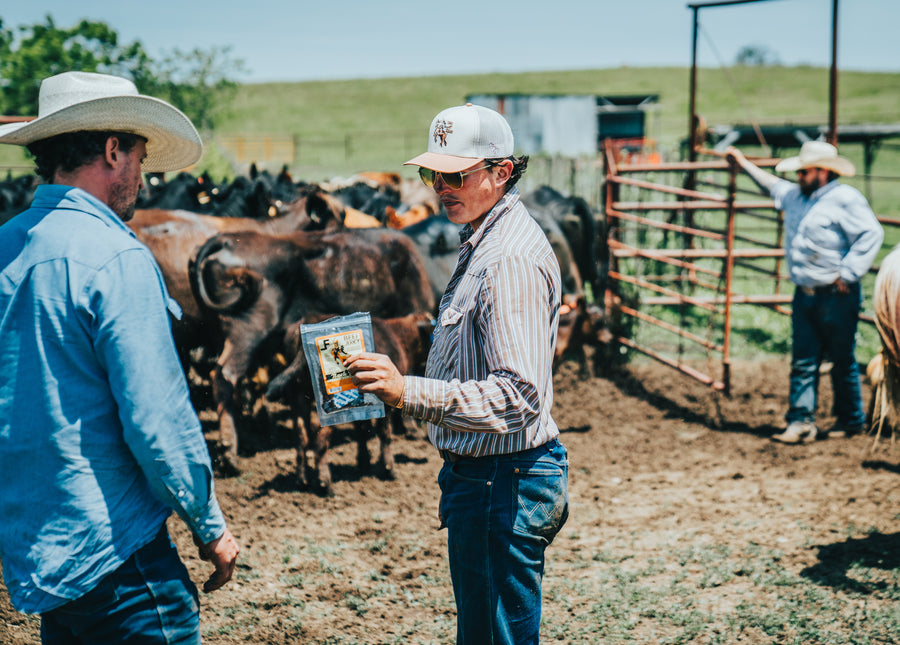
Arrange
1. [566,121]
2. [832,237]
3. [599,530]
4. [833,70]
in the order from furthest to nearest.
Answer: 1. [566,121]
2. [833,70]
3. [832,237]
4. [599,530]

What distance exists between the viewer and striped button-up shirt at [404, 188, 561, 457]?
7.12 ft

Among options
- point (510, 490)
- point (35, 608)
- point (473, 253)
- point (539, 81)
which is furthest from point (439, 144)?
point (539, 81)

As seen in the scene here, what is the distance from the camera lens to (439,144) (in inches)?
93.7

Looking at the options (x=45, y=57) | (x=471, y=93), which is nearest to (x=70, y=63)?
(x=45, y=57)

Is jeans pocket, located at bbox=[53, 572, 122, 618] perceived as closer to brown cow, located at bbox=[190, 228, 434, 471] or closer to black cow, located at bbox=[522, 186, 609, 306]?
brown cow, located at bbox=[190, 228, 434, 471]

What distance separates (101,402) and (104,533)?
0.32 m

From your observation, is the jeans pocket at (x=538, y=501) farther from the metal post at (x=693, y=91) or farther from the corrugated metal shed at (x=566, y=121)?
the corrugated metal shed at (x=566, y=121)

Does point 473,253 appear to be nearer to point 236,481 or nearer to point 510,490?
point 510,490

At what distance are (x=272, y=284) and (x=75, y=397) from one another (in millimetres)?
Result: 4902

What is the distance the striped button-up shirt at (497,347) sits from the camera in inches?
85.4

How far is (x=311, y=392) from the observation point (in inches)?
221

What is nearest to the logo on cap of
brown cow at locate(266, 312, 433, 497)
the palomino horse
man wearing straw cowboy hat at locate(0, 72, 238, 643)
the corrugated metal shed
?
man wearing straw cowboy hat at locate(0, 72, 238, 643)

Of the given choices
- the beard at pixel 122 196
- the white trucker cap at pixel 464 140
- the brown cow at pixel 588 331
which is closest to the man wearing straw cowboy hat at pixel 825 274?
the brown cow at pixel 588 331

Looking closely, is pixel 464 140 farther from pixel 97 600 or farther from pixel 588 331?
pixel 588 331
